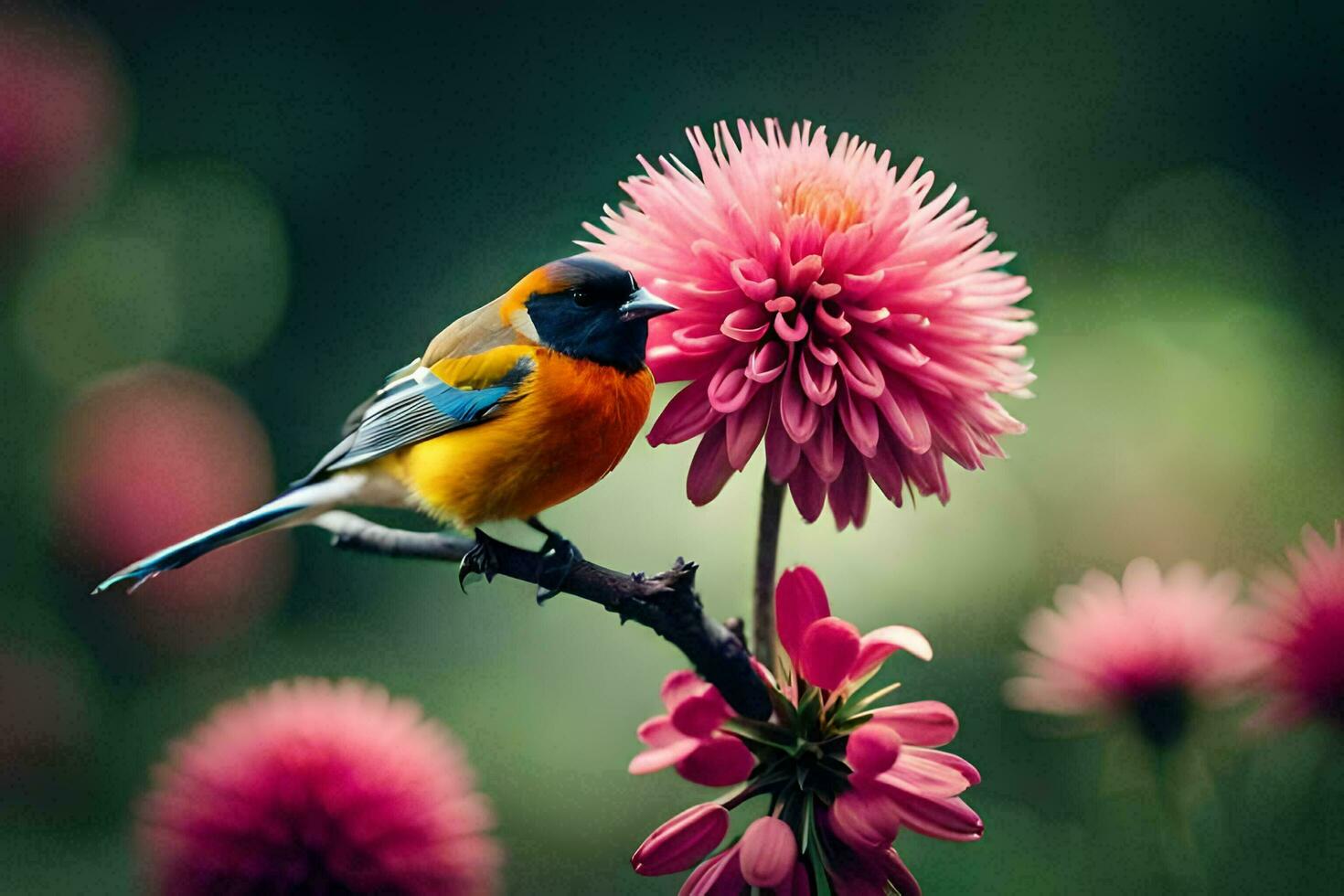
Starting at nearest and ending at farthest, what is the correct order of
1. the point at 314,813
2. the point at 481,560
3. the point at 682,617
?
the point at 682,617, the point at 481,560, the point at 314,813

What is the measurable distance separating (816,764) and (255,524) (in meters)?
0.22

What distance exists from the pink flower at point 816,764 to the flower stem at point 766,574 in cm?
2

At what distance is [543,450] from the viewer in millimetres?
488

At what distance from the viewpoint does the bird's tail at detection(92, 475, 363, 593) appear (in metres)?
0.38

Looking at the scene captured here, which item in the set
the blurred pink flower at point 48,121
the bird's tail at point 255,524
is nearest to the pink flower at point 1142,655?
the bird's tail at point 255,524

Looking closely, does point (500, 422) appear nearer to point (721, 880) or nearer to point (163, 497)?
point (721, 880)

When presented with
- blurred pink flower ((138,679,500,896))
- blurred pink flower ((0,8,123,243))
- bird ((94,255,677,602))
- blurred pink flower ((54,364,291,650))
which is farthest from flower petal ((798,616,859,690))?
blurred pink flower ((0,8,123,243))

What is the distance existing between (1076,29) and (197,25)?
1.55 m

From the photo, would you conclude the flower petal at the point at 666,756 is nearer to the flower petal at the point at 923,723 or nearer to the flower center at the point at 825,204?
the flower petal at the point at 923,723

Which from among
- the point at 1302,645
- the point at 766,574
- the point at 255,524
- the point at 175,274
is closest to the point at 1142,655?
the point at 1302,645

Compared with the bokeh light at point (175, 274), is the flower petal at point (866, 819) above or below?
below

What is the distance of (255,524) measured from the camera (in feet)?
1.45

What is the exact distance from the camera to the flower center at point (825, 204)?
0.41m

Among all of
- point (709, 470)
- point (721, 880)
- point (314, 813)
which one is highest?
point (709, 470)
